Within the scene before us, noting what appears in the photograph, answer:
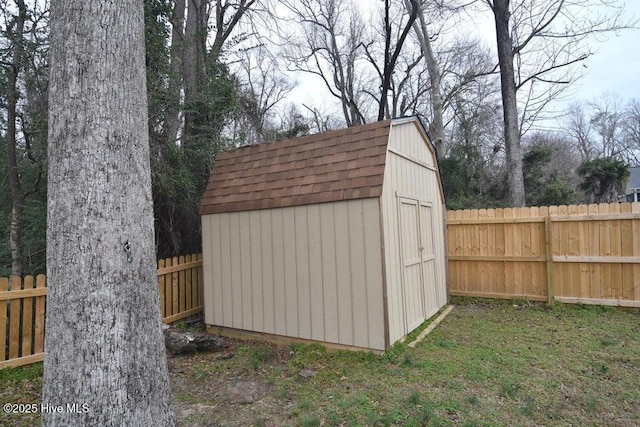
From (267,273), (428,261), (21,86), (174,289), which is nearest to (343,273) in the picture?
(267,273)

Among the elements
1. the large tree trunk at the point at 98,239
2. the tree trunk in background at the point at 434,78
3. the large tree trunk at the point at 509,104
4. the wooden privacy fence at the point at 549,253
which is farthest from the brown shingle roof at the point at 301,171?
the tree trunk in background at the point at 434,78

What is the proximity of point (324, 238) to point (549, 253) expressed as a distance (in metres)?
3.85

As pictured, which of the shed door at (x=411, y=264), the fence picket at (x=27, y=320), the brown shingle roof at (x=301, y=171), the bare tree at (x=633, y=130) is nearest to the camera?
the fence picket at (x=27, y=320)

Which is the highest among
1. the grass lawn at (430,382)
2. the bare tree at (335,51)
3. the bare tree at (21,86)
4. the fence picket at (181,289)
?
the bare tree at (335,51)

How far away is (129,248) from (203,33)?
18.6 feet

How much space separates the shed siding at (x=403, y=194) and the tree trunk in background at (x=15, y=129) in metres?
4.47

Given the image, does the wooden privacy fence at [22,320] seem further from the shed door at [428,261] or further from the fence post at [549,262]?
the fence post at [549,262]

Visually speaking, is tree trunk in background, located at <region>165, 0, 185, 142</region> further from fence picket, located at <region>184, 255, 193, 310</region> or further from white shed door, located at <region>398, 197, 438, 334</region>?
white shed door, located at <region>398, 197, 438, 334</region>

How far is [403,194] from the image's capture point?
15.4 ft

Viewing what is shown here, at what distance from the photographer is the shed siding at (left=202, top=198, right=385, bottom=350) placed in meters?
3.96

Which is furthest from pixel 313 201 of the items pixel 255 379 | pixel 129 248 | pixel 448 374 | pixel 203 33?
pixel 203 33

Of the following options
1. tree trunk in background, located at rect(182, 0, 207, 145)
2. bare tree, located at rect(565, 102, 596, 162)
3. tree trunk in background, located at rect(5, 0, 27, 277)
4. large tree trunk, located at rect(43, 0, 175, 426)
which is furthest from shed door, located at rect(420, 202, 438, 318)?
bare tree, located at rect(565, 102, 596, 162)

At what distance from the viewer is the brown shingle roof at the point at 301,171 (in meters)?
4.14

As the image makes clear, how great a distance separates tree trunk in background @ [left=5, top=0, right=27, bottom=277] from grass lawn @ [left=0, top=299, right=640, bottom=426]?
184cm
